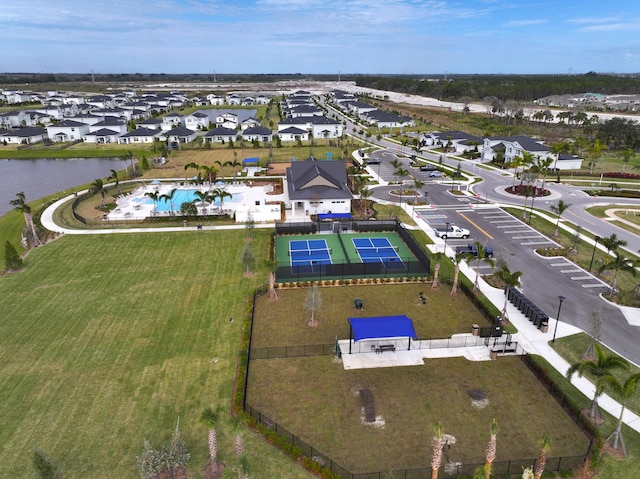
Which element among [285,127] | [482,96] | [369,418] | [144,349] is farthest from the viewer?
[482,96]

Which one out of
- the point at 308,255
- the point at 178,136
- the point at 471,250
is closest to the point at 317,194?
the point at 308,255

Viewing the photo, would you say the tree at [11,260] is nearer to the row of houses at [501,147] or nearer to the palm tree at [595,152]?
the row of houses at [501,147]

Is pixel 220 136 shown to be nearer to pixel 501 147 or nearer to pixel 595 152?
pixel 501 147

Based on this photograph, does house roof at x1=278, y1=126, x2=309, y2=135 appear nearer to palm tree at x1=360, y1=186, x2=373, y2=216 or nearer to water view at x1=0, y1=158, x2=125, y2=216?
water view at x1=0, y1=158, x2=125, y2=216

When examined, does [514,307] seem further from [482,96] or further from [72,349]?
[482,96]

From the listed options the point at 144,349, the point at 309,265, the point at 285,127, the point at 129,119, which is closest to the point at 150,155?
the point at 285,127

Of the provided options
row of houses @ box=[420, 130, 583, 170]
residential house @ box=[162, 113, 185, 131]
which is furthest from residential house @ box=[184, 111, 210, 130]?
row of houses @ box=[420, 130, 583, 170]

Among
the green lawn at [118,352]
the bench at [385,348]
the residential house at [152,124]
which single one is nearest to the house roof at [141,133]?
the residential house at [152,124]
